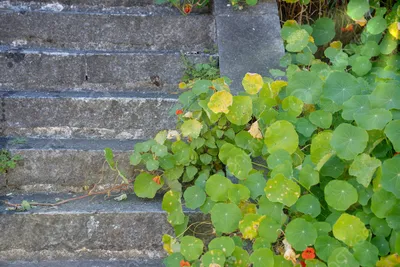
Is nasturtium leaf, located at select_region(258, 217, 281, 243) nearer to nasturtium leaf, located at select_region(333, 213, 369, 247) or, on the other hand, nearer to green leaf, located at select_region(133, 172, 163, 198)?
nasturtium leaf, located at select_region(333, 213, 369, 247)

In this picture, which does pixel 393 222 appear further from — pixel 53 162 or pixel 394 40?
pixel 53 162

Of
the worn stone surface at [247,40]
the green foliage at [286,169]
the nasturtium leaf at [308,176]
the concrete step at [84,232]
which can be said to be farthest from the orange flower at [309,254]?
the worn stone surface at [247,40]

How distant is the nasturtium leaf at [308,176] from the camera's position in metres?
2.03

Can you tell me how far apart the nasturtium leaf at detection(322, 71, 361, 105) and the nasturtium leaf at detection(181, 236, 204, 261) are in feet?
2.58

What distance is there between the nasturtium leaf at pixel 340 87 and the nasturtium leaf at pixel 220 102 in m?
0.39

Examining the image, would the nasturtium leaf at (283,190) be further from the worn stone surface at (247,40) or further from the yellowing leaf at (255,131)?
the worn stone surface at (247,40)

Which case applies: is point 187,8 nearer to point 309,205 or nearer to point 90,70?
point 90,70

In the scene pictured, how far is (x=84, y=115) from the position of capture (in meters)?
2.79

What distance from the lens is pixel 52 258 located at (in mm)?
2398

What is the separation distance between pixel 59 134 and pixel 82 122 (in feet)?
0.42

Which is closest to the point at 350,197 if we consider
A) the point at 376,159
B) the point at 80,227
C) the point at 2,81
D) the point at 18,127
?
the point at 376,159

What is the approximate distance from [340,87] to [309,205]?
0.52m

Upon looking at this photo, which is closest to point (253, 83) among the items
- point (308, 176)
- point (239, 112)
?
point (239, 112)

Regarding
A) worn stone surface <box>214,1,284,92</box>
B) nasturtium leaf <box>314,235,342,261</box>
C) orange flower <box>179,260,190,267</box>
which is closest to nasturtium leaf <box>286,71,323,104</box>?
worn stone surface <box>214,1,284,92</box>
